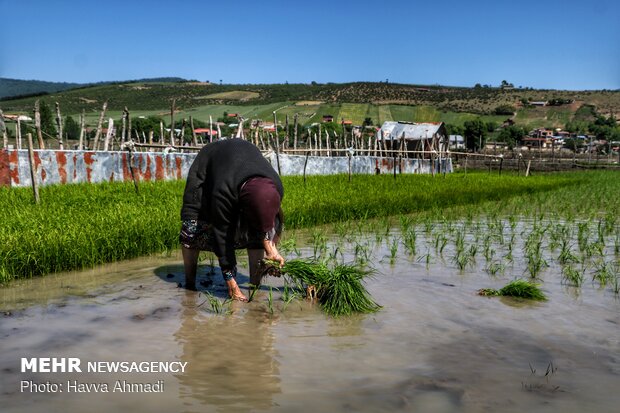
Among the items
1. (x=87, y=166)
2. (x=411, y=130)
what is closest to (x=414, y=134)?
(x=411, y=130)

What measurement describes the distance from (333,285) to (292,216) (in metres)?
4.93

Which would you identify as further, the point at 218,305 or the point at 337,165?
the point at 337,165

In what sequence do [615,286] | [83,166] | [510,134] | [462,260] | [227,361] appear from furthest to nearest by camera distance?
[510,134] → [83,166] → [462,260] → [615,286] → [227,361]

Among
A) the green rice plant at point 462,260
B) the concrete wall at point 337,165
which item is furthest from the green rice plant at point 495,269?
the concrete wall at point 337,165

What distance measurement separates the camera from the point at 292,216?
9766 mm

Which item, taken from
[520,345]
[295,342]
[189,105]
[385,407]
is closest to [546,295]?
[520,345]

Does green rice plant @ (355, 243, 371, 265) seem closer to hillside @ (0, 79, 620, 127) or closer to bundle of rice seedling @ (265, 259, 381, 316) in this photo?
bundle of rice seedling @ (265, 259, 381, 316)

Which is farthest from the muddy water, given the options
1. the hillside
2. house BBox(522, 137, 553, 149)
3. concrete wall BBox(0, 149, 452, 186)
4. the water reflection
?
house BBox(522, 137, 553, 149)

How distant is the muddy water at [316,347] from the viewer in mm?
3021

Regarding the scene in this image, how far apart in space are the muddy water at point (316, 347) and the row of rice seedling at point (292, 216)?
53 cm

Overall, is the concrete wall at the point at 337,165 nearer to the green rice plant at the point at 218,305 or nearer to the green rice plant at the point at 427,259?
the green rice plant at the point at 427,259

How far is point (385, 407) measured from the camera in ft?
9.61

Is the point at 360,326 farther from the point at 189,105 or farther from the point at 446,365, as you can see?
the point at 189,105

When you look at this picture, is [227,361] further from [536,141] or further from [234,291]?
[536,141]
